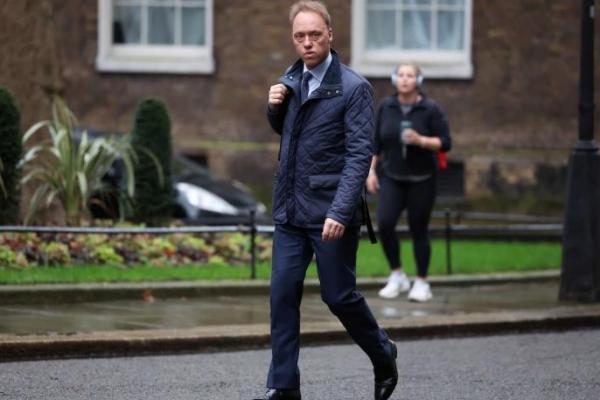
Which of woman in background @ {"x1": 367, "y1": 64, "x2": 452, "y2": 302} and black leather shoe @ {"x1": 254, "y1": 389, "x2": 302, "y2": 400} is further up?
woman in background @ {"x1": 367, "y1": 64, "x2": 452, "y2": 302}

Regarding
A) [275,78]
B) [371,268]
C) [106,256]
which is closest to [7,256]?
[106,256]

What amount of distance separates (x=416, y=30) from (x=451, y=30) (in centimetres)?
48

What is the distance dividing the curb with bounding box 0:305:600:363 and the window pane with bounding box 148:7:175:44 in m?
11.2

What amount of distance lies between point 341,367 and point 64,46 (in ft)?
43.4

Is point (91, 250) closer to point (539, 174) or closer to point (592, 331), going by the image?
point (592, 331)

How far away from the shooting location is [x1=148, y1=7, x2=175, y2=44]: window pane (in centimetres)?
2300

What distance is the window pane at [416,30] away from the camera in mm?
22953

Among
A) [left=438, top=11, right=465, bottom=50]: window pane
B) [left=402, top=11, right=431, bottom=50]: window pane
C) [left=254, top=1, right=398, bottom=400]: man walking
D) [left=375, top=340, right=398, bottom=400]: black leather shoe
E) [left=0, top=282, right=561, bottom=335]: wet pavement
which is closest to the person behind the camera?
[left=254, top=1, right=398, bottom=400]: man walking

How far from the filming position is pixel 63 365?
10.0 metres

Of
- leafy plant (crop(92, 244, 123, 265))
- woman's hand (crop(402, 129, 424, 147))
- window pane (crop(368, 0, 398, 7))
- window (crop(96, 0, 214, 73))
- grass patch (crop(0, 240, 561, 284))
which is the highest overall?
window pane (crop(368, 0, 398, 7))

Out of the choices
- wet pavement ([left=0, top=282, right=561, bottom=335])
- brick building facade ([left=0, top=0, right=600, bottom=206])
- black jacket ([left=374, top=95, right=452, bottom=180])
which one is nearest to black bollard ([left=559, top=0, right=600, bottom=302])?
wet pavement ([left=0, top=282, right=561, bottom=335])

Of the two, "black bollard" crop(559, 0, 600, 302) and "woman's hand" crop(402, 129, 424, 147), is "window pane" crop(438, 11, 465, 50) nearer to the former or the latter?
"black bollard" crop(559, 0, 600, 302)

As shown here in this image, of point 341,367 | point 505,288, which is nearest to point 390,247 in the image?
point 505,288

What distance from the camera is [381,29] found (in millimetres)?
23016
